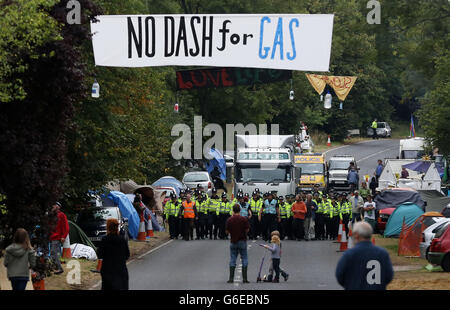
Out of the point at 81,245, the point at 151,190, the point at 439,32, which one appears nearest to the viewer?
the point at 439,32

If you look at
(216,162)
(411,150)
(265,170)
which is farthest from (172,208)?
(411,150)

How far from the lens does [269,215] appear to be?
111 feet

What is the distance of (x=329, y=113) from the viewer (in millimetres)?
87938

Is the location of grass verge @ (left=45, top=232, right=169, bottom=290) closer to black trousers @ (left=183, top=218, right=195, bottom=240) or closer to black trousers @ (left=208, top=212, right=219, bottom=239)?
black trousers @ (left=183, top=218, right=195, bottom=240)

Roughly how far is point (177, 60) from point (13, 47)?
187 inches

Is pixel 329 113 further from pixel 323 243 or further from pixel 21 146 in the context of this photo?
pixel 21 146

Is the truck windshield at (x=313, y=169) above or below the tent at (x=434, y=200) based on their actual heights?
above

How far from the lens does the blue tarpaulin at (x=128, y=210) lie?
109 ft

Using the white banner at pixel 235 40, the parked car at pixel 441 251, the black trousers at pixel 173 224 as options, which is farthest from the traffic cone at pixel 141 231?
the parked car at pixel 441 251

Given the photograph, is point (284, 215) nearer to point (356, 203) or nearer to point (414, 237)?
point (356, 203)

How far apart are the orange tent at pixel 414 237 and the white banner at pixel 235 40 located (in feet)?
27.4

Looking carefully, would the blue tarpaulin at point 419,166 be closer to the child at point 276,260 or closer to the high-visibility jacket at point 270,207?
the high-visibility jacket at point 270,207

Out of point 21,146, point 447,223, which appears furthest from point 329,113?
point 21,146

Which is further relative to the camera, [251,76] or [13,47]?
[251,76]
